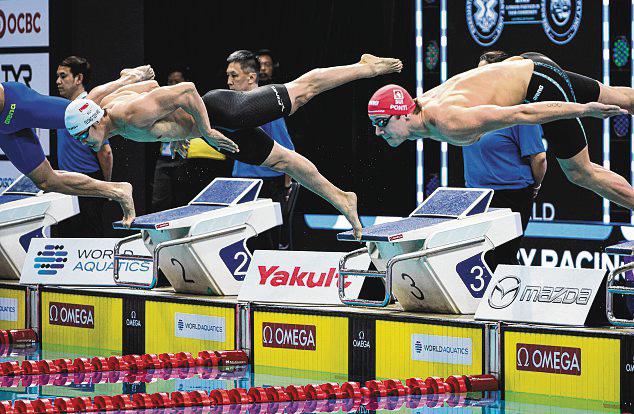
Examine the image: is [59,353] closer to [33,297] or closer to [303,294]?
[33,297]

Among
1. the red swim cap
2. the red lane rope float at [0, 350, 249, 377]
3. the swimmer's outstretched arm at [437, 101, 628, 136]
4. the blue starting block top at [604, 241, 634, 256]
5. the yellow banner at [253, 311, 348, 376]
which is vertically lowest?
the red lane rope float at [0, 350, 249, 377]

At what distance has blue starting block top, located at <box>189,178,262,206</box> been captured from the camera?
10.9 meters

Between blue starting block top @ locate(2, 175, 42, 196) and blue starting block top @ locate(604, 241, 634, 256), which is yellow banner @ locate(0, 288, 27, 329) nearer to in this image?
blue starting block top @ locate(2, 175, 42, 196)

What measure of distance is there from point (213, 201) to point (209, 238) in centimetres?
47

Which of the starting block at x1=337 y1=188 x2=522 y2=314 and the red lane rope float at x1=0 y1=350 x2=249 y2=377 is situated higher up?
the starting block at x1=337 y1=188 x2=522 y2=314

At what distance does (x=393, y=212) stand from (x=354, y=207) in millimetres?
3624

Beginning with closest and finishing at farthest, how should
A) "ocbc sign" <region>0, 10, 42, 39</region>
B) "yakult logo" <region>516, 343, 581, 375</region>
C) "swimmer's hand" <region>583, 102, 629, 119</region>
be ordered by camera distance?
"swimmer's hand" <region>583, 102, 629, 119</region> < "yakult logo" <region>516, 343, 581, 375</region> < "ocbc sign" <region>0, 10, 42, 39</region>

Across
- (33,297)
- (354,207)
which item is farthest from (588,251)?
(33,297)

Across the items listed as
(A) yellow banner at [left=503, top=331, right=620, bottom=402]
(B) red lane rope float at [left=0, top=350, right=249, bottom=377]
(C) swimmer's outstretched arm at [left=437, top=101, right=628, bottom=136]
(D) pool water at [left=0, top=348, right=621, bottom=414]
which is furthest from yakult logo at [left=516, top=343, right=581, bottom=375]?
(B) red lane rope float at [left=0, top=350, right=249, bottom=377]

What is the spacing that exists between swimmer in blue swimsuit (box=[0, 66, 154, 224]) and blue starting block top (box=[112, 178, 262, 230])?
20.1 inches

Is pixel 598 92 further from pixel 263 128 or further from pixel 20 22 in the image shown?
pixel 20 22

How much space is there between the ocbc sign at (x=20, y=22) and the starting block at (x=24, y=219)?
276cm

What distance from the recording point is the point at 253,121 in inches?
366

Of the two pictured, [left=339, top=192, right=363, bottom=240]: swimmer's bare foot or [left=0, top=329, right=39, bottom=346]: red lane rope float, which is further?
[left=0, top=329, right=39, bottom=346]: red lane rope float
